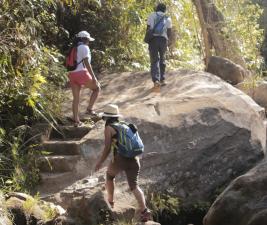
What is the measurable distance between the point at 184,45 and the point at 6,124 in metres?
10.6

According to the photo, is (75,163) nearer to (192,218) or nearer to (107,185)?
(107,185)

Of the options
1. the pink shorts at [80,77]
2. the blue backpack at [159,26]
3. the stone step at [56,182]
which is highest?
the blue backpack at [159,26]

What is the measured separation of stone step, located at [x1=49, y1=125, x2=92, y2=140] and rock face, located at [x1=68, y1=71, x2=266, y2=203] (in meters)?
0.33

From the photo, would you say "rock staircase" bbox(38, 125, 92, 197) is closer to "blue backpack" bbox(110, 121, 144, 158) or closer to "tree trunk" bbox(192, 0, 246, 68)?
"blue backpack" bbox(110, 121, 144, 158)

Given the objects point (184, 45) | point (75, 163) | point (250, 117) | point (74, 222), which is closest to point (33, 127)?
point (75, 163)

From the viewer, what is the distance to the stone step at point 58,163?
8.58 m

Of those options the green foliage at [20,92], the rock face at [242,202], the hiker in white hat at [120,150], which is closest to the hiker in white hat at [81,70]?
the green foliage at [20,92]

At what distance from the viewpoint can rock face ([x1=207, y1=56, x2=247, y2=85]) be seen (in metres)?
14.3

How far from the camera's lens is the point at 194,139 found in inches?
349

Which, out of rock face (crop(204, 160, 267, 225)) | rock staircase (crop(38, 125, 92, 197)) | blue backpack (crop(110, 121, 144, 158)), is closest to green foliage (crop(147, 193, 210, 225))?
rock face (crop(204, 160, 267, 225))

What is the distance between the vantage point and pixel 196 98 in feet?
32.3

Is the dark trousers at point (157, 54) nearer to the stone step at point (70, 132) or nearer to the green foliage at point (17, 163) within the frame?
the stone step at point (70, 132)

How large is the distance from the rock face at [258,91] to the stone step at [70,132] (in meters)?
5.58

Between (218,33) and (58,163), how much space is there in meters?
8.59
